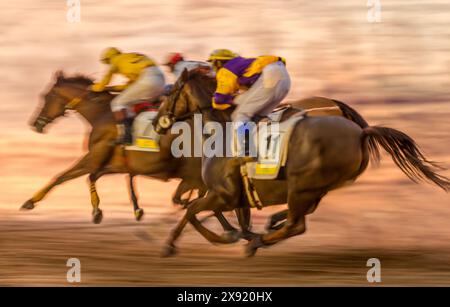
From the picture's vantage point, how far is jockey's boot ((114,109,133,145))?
9922 mm

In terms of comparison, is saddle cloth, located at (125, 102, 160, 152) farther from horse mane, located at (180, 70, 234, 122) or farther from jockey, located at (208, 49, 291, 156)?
jockey, located at (208, 49, 291, 156)

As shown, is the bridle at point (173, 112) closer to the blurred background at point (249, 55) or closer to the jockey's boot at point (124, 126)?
the jockey's boot at point (124, 126)

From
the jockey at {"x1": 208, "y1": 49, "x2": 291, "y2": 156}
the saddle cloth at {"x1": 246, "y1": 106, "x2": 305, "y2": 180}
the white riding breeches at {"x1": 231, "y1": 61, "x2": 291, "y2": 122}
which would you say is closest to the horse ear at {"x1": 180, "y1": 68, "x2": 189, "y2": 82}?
the jockey at {"x1": 208, "y1": 49, "x2": 291, "y2": 156}

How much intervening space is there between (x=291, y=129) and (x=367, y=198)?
4347 mm

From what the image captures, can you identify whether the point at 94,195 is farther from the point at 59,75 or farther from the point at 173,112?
the point at 173,112

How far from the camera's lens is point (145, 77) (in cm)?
1001

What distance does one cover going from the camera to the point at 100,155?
402 inches

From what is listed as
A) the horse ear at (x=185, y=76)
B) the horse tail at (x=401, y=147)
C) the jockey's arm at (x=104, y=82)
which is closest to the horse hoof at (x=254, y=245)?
the horse tail at (x=401, y=147)

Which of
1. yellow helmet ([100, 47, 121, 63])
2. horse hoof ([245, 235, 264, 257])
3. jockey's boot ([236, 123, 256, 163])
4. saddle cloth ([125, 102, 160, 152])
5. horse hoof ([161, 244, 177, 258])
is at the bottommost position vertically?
horse hoof ([161, 244, 177, 258])

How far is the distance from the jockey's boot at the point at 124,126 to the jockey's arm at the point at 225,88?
149cm

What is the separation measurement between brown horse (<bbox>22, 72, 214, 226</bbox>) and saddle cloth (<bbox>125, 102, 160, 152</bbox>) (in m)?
0.06

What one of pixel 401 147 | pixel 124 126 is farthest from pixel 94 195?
pixel 401 147

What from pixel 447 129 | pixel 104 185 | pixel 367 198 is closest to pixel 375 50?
pixel 447 129
